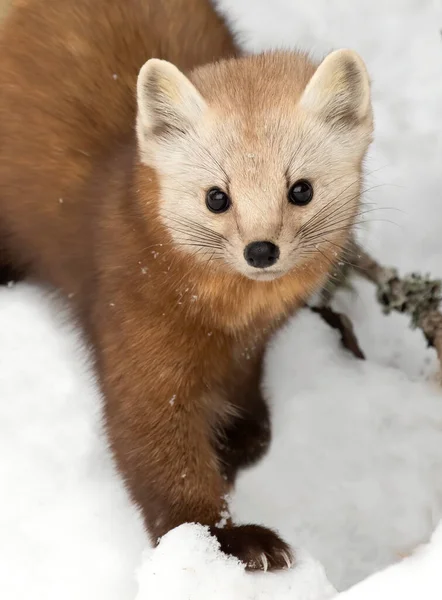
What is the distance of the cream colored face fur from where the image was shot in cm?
186

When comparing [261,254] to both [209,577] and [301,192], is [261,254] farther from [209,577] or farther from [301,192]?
[209,577]

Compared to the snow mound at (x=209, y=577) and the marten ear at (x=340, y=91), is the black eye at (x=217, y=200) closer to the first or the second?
the marten ear at (x=340, y=91)

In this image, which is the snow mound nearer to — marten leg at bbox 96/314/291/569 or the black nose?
marten leg at bbox 96/314/291/569

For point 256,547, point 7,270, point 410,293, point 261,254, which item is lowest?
point 256,547

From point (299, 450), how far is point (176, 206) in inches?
42.2

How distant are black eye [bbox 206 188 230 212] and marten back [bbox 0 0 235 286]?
0.61 m

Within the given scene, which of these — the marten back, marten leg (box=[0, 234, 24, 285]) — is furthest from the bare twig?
marten leg (box=[0, 234, 24, 285])

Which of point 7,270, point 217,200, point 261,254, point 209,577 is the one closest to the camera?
point 261,254

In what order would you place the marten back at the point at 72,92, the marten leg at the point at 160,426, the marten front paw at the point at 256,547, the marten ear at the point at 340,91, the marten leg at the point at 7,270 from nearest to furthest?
the marten ear at the point at 340,91 < the marten front paw at the point at 256,547 < the marten leg at the point at 160,426 < the marten back at the point at 72,92 < the marten leg at the point at 7,270

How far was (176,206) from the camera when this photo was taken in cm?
200

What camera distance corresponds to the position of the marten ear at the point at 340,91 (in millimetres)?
1915

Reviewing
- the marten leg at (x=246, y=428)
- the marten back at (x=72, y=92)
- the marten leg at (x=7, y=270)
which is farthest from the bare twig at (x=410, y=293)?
the marten leg at (x=7, y=270)

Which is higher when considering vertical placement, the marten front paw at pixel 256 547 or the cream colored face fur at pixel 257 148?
the cream colored face fur at pixel 257 148

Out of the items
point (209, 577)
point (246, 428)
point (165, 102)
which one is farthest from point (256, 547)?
point (165, 102)
